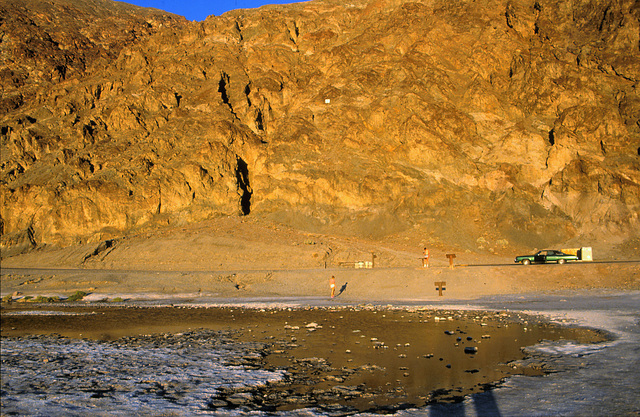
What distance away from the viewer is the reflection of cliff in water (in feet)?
29.5

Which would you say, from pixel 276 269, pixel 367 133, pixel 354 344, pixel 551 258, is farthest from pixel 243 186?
→ pixel 354 344

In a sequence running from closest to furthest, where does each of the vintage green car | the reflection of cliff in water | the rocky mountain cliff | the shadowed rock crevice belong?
the reflection of cliff in water
the vintage green car
the rocky mountain cliff
the shadowed rock crevice

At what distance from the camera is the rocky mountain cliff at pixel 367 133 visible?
43531 mm

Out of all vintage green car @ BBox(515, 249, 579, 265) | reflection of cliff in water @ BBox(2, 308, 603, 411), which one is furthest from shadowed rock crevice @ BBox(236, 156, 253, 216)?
vintage green car @ BBox(515, 249, 579, 265)

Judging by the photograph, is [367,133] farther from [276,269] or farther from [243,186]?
[276,269]

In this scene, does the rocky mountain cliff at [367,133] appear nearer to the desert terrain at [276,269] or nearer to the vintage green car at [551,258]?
the desert terrain at [276,269]

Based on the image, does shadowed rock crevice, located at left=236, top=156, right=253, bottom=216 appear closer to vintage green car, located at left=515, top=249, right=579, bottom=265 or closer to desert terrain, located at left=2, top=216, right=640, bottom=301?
desert terrain, located at left=2, top=216, right=640, bottom=301

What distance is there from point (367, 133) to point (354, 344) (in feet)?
128

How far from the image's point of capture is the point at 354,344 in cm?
1368

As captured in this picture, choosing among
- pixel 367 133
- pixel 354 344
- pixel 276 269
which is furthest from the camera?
pixel 367 133

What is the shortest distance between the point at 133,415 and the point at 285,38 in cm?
6296

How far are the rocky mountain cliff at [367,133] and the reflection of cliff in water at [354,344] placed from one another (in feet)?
80.7

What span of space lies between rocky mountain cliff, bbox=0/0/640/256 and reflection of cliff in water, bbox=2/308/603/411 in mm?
24595

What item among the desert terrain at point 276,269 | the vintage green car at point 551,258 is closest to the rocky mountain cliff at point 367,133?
the desert terrain at point 276,269
